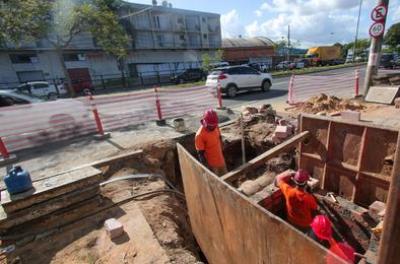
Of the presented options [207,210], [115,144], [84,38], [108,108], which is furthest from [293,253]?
[84,38]

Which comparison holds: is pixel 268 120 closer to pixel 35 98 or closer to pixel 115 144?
pixel 115 144

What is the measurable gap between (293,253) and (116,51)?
72.6 ft

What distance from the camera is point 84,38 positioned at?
28.2 metres

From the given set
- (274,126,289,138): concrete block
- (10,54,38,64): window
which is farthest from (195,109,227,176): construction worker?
(10,54,38,64): window

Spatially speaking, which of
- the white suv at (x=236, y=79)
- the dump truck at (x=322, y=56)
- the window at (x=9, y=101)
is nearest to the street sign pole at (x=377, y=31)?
the white suv at (x=236, y=79)

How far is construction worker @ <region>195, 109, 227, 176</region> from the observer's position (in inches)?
171

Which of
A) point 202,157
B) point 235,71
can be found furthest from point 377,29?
point 202,157

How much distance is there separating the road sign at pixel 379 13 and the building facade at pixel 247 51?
3300cm

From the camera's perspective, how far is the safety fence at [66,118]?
21.3 ft

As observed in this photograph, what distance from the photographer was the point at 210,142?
4.57 metres

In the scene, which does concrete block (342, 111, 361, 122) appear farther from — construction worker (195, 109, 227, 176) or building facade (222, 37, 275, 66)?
building facade (222, 37, 275, 66)

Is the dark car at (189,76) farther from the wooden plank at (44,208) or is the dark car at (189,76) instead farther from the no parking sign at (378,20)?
the wooden plank at (44,208)

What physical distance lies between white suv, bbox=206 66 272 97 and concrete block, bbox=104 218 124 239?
10140 millimetres

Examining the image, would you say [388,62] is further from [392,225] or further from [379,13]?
[392,225]
